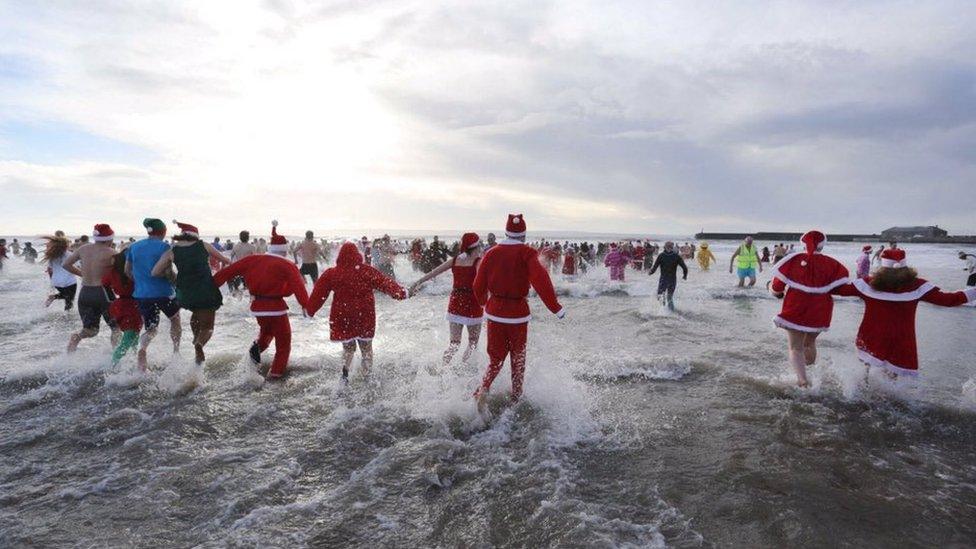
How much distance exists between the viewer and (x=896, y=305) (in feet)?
18.0

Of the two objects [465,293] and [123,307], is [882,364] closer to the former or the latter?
[465,293]

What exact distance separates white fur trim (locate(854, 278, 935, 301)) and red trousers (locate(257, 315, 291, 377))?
7.01 metres

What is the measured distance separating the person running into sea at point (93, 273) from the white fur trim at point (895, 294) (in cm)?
966

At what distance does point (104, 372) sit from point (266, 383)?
7.74 feet

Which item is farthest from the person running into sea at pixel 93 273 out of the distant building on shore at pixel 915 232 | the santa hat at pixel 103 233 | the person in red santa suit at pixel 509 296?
the distant building on shore at pixel 915 232

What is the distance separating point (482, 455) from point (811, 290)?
14.1ft

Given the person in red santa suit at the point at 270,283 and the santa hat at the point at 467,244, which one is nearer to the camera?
the person in red santa suit at the point at 270,283

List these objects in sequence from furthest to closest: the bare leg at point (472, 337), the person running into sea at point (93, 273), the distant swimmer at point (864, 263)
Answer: the distant swimmer at point (864, 263) < the bare leg at point (472, 337) < the person running into sea at point (93, 273)

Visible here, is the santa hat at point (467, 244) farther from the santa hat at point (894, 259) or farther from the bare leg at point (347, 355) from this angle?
the santa hat at point (894, 259)

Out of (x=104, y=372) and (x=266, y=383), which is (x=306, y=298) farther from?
(x=104, y=372)

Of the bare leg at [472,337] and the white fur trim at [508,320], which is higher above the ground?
the white fur trim at [508,320]

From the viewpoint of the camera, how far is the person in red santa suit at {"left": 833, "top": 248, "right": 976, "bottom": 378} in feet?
17.8

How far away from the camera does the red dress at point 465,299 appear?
700 centimetres

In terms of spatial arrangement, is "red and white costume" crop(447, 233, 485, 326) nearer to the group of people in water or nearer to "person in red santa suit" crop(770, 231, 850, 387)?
the group of people in water
